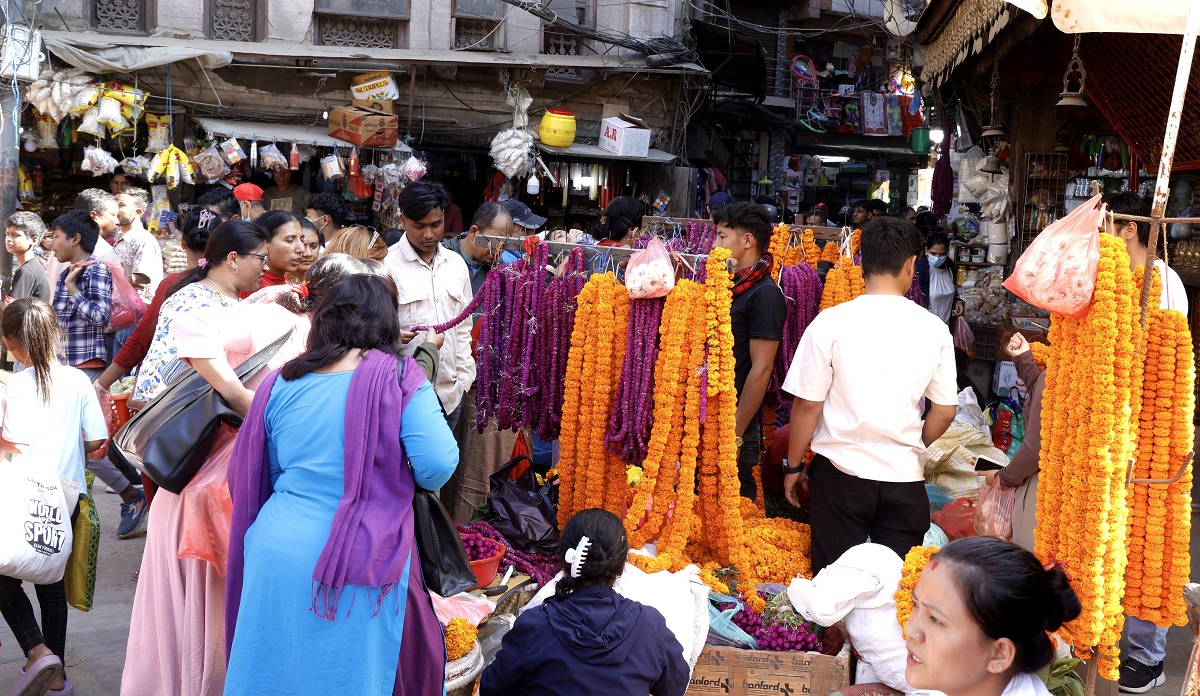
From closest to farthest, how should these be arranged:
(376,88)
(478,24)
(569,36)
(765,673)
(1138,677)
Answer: (765,673) < (1138,677) < (376,88) < (478,24) < (569,36)

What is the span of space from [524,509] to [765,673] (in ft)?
4.43

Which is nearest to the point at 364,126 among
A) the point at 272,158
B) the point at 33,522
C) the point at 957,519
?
the point at 272,158

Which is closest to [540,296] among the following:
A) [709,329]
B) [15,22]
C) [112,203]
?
[709,329]

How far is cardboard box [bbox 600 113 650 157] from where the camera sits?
12734 mm

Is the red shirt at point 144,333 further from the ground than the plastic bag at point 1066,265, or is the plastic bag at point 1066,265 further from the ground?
the plastic bag at point 1066,265

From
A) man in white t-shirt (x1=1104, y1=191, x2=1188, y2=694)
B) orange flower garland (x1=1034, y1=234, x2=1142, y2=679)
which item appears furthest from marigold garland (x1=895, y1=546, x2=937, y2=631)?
man in white t-shirt (x1=1104, y1=191, x2=1188, y2=694)

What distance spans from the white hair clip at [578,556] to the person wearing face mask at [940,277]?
6748 millimetres

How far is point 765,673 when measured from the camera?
3561 millimetres

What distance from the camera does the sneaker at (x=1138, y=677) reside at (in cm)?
412

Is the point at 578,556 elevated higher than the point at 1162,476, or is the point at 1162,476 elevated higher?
the point at 1162,476

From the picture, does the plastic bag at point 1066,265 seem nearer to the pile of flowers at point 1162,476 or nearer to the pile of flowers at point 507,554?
the pile of flowers at point 1162,476

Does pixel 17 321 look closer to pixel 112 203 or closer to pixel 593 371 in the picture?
pixel 593 371

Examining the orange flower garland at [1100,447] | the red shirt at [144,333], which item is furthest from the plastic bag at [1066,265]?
the red shirt at [144,333]

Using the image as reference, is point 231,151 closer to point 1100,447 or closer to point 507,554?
point 507,554
